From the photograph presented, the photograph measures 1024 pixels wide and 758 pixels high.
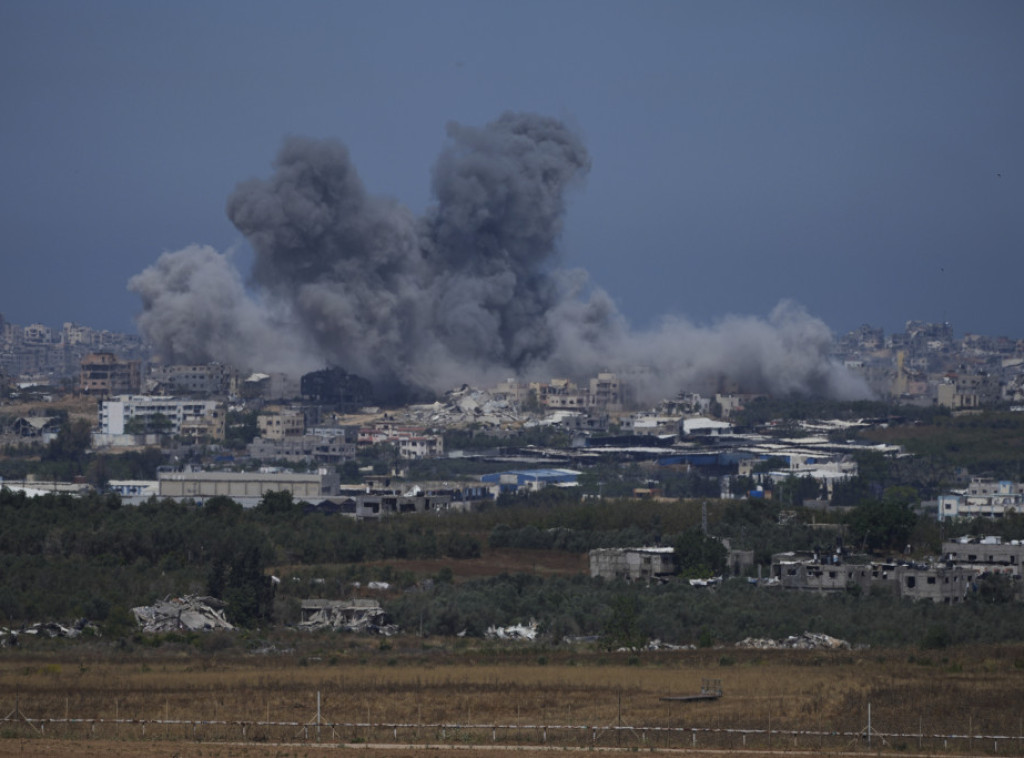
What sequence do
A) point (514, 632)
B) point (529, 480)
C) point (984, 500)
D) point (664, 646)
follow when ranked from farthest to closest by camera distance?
point (529, 480) < point (984, 500) < point (514, 632) < point (664, 646)

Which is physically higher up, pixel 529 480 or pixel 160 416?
pixel 160 416

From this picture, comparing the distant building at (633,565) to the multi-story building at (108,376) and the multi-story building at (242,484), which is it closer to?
the multi-story building at (242,484)

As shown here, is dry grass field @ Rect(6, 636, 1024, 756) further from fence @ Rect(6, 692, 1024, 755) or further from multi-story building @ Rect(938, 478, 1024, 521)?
multi-story building @ Rect(938, 478, 1024, 521)

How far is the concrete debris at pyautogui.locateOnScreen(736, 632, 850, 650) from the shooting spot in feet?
104

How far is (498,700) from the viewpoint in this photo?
25125mm

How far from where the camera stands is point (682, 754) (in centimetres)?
2097

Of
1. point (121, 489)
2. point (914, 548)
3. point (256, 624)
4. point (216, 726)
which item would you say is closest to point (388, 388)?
point (121, 489)

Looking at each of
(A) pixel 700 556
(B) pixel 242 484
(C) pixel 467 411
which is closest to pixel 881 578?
(A) pixel 700 556

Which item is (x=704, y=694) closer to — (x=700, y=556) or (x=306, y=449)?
(x=700, y=556)

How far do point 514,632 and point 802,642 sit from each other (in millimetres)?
4863

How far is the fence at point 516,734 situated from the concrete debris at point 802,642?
8.78m

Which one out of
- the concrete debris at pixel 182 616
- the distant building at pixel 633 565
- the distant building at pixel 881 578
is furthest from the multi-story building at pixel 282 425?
the concrete debris at pixel 182 616

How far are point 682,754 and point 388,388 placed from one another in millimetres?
69577

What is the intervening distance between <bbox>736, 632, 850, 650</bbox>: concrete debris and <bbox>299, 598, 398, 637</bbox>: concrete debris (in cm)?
614
